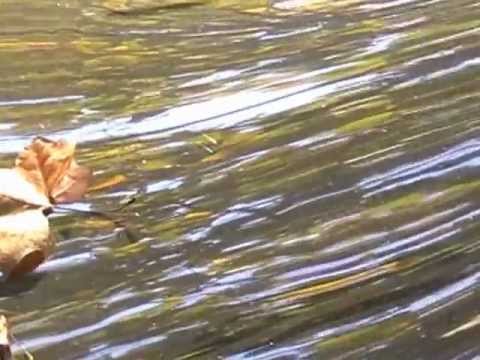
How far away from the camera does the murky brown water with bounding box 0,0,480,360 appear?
4.14 feet

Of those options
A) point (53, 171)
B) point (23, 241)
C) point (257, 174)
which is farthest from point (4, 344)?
point (257, 174)

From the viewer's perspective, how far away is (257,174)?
4.89 feet

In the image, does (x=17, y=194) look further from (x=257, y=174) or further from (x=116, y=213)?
(x=257, y=174)

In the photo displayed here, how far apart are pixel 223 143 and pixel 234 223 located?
19 cm

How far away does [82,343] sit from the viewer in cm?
121

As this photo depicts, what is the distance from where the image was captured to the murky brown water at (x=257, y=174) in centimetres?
126

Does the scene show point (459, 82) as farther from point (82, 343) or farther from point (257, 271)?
point (82, 343)

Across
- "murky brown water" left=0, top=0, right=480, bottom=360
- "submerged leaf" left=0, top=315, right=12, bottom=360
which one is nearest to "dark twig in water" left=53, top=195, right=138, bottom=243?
"murky brown water" left=0, top=0, right=480, bottom=360

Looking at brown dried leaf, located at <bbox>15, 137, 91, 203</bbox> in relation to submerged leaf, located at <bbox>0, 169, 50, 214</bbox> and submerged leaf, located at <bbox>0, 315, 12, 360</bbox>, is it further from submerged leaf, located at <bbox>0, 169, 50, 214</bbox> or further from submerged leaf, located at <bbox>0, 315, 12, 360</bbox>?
submerged leaf, located at <bbox>0, 315, 12, 360</bbox>

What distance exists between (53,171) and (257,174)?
0.25 meters

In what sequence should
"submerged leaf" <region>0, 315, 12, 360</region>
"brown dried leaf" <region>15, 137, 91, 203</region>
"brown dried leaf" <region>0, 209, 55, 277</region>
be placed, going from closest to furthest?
"submerged leaf" <region>0, 315, 12, 360</region>, "brown dried leaf" <region>0, 209, 55, 277</region>, "brown dried leaf" <region>15, 137, 91, 203</region>

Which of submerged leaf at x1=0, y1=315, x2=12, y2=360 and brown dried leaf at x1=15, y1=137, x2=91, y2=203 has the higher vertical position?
brown dried leaf at x1=15, y1=137, x2=91, y2=203

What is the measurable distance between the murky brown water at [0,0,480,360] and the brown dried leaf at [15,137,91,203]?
0.09 ft

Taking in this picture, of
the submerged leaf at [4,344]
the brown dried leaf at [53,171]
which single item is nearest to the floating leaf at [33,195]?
the brown dried leaf at [53,171]
